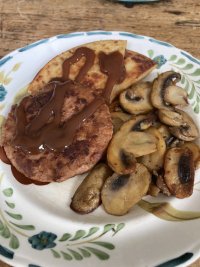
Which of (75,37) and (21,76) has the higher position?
(75,37)

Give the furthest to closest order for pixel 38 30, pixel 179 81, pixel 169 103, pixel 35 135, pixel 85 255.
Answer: pixel 38 30, pixel 179 81, pixel 169 103, pixel 35 135, pixel 85 255

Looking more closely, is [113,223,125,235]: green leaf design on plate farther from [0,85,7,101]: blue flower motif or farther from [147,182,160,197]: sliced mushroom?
[0,85,7,101]: blue flower motif

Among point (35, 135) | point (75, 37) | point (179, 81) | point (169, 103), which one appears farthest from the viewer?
point (75, 37)

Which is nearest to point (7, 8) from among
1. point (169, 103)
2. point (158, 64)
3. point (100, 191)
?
point (158, 64)

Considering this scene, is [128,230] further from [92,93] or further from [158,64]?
[158,64]

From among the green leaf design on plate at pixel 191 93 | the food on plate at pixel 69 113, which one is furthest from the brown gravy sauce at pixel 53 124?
the green leaf design on plate at pixel 191 93

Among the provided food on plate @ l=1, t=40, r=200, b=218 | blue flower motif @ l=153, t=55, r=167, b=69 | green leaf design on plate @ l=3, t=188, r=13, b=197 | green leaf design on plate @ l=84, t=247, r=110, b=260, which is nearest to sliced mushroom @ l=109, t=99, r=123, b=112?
food on plate @ l=1, t=40, r=200, b=218
